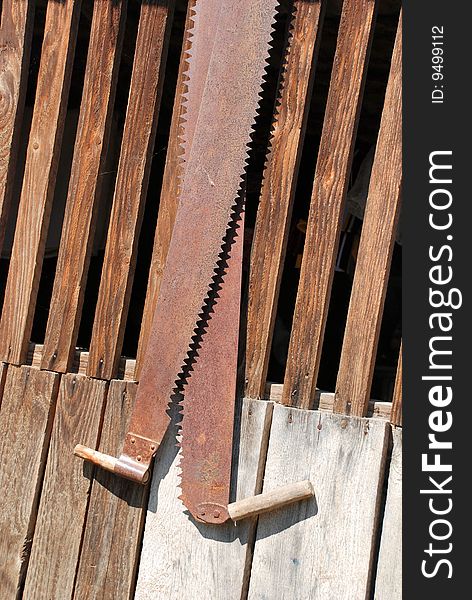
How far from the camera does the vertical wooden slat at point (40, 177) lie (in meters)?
3.24

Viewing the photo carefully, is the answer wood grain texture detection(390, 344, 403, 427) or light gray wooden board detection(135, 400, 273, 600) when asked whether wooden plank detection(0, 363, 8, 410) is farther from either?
wood grain texture detection(390, 344, 403, 427)

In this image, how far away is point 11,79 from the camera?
3330 mm

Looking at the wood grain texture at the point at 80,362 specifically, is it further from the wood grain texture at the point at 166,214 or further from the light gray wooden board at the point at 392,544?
the light gray wooden board at the point at 392,544

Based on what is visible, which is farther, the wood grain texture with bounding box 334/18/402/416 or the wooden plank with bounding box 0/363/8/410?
the wooden plank with bounding box 0/363/8/410

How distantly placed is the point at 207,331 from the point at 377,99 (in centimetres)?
275

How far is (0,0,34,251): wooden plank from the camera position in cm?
331

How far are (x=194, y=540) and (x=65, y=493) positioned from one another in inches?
22.1

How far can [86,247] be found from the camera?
10.5 ft

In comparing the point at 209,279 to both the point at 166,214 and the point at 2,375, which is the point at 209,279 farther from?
the point at 2,375

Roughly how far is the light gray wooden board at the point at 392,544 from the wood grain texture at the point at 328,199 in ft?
1.30

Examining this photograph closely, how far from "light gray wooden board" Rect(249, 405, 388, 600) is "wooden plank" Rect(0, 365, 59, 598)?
3.03ft

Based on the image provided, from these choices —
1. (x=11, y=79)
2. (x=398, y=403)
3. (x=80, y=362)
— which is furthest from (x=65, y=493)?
(x=11, y=79)

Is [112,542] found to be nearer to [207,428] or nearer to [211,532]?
[211,532]

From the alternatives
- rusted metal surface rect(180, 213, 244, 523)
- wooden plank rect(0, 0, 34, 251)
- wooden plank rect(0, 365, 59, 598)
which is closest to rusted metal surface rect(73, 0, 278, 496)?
rusted metal surface rect(180, 213, 244, 523)
